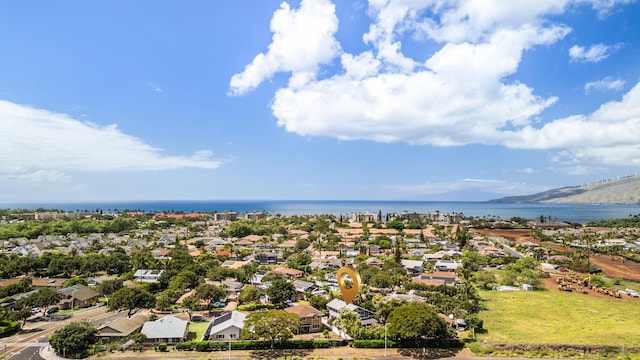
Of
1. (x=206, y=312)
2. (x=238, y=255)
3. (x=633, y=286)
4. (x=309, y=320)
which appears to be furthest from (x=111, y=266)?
(x=633, y=286)

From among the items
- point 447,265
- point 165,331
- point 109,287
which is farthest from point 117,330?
point 447,265

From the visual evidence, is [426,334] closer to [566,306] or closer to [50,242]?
[566,306]

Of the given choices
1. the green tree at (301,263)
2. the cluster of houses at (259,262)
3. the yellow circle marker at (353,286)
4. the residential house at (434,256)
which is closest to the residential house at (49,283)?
the cluster of houses at (259,262)

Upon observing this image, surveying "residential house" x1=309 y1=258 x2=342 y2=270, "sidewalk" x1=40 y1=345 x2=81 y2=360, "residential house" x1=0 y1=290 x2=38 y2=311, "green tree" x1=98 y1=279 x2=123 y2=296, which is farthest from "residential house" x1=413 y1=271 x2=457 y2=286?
"residential house" x1=0 y1=290 x2=38 y2=311

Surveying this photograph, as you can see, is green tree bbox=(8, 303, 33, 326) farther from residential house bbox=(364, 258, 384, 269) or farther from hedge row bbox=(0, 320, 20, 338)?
residential house bbox=(364, 258, 384, 269)

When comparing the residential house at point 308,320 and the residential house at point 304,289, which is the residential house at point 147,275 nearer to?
the residential house at point 304,289
